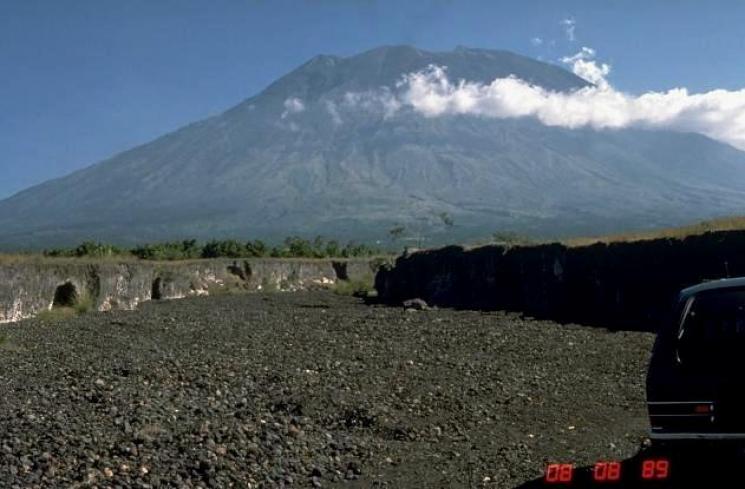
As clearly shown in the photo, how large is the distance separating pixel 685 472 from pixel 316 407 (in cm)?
801

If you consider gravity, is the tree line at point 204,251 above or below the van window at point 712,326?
above

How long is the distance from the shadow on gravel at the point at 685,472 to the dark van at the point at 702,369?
0.11 metres

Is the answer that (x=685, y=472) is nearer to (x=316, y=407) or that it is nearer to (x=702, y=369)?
(x=702, y=369)

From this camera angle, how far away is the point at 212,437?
10.9 metres

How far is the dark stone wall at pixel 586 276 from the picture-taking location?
1101 inches

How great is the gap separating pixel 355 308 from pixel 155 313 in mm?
8868

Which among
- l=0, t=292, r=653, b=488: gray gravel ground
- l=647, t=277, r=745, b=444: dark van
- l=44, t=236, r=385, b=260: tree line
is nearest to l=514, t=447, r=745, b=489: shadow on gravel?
l=647, t=277, r=745, b=444: dark van

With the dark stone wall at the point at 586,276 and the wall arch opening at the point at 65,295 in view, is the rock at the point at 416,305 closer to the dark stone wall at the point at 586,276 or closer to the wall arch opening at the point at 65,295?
the dark stone wall at the point at 586,276

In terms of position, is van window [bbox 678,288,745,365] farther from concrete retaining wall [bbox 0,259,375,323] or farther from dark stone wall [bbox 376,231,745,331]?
concrete retaining wall [bbox 0,259,375,323]

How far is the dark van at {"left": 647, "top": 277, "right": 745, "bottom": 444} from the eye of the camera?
18.7ft

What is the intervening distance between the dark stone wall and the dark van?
687 inches

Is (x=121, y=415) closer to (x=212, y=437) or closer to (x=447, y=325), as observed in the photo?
(x=212, y=437)

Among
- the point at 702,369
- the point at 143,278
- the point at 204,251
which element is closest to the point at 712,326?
the point at 702,369

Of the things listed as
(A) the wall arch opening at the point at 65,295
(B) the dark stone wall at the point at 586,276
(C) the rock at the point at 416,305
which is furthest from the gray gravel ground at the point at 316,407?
(C) the rock at the point at 416,305
